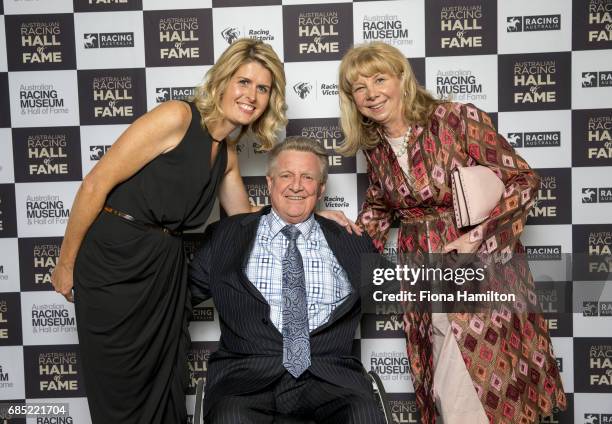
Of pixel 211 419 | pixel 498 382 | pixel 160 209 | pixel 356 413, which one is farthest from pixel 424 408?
pixel 160 209

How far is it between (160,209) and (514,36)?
6.18 feet

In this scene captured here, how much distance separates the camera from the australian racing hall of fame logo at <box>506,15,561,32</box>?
261 cm

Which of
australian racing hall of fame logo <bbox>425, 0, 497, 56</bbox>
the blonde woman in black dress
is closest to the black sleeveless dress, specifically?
the blonde woman in black dress

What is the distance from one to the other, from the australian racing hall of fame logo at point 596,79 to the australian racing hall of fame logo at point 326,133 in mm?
1188

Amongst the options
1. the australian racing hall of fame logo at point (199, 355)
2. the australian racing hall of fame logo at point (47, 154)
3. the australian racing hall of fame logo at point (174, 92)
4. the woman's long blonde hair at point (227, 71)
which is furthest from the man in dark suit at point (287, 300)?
the australian racing hall of fame logo at point (47, 154)

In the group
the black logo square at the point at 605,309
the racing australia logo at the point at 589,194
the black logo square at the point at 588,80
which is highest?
the black logo square at the point at 588,80

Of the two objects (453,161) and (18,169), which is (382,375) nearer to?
(453,161)

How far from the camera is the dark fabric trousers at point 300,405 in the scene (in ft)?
5.95

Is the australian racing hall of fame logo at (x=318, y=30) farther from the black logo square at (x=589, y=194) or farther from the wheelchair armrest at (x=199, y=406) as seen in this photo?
the wheelchair armrest at (x=199, y=406)

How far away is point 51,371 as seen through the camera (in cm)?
282

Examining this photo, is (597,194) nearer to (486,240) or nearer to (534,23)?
(534,23)

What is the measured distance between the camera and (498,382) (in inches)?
79.4

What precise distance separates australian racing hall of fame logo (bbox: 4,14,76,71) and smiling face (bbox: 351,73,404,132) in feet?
5.01

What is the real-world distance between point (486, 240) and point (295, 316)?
0.77m
